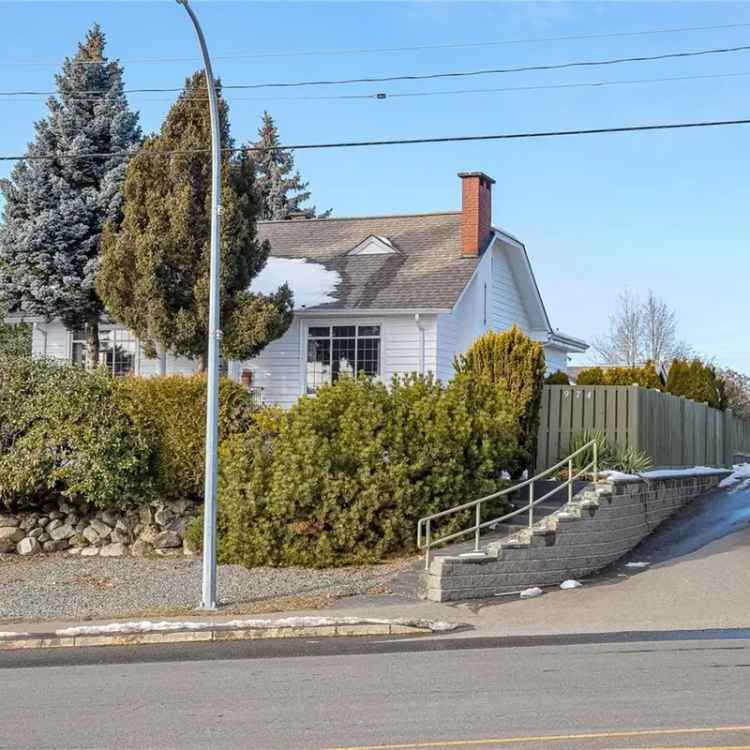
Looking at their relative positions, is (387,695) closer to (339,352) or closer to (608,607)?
(608,607)

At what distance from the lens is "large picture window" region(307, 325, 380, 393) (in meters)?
27.8

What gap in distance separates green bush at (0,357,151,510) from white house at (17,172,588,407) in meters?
3.96

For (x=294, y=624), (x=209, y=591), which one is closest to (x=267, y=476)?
(x=209, y=591)

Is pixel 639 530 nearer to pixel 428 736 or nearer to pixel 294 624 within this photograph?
pixel 294 624

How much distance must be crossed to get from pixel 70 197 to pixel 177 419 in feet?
35.3

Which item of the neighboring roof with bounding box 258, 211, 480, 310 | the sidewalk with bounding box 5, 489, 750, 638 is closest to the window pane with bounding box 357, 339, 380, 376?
the neighboring roof with bounding box 258, 211, 480, 310

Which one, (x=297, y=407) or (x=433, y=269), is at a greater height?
(x=433, y=269)

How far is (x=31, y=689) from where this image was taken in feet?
34.8

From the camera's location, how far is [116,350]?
3008cm

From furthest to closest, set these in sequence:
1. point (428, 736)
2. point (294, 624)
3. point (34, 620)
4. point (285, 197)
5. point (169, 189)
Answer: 1. point (285, 197)
2. point (169, 189)
3. point (34, 620)
4. point (294, 624)
5. point (428, 736)

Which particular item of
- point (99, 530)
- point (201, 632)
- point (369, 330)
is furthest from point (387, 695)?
point (369, 330)

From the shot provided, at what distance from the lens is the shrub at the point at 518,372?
20641 millimetres

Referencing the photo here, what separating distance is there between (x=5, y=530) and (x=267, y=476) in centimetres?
608

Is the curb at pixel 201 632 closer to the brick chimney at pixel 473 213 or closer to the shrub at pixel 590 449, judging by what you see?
the shrub at pixel 590 449
